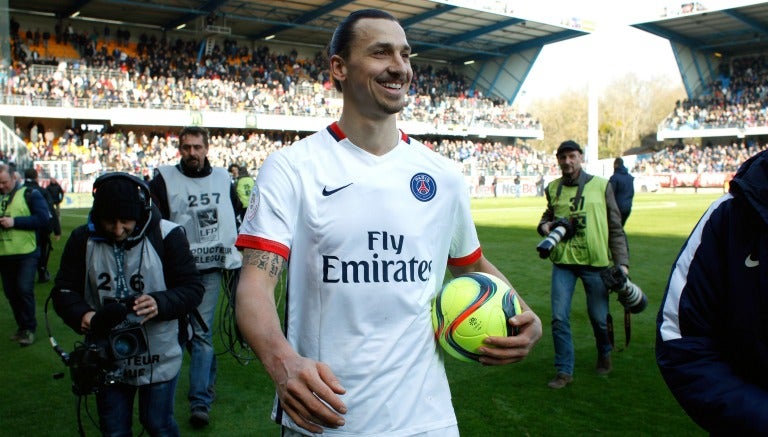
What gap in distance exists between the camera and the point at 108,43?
4344 cm

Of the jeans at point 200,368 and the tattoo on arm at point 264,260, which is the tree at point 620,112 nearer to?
the jeans at point 200,368

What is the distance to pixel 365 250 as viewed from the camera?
241cm

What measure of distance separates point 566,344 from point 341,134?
460 cm

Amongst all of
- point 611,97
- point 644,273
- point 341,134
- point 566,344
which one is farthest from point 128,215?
point 611,97

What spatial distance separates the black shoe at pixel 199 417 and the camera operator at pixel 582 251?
3.21 m

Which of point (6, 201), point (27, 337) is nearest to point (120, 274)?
point (27, 337)

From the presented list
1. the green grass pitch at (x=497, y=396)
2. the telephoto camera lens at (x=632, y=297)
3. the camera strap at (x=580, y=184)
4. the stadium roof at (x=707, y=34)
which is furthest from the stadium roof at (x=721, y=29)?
the telephoto camera lens at (x=632, y=297)

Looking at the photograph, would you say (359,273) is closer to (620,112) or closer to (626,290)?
(626,290)

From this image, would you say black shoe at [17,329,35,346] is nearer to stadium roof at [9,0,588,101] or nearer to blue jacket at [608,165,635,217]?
blue jacket at [608,165,635,217]

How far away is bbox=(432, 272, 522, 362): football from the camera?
2.40m

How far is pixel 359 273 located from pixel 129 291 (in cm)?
205

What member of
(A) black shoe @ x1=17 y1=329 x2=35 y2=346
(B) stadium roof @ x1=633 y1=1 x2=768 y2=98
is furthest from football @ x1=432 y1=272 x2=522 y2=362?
(B) stadium roof @ x1=633 y1=1 x2=768 y2=98

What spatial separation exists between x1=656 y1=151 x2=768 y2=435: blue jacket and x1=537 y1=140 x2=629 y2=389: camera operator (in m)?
4.71

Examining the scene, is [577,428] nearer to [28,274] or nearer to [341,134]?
[341,134]
